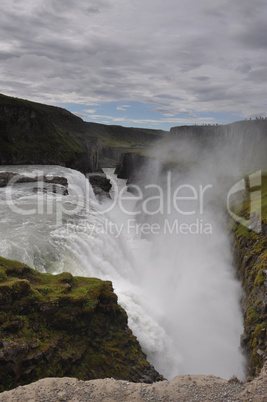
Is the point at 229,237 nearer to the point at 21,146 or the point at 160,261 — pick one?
the point at 160,261

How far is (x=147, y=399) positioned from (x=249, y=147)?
349 feet

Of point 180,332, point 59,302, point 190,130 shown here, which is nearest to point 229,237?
point 180,332

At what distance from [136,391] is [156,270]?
26409 mm

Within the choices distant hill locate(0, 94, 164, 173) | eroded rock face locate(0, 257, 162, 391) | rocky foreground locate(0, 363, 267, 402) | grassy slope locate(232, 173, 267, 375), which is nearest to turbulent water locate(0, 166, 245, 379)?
grassy slope locate(232, 173, 267, 375)

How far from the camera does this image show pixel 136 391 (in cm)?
1089

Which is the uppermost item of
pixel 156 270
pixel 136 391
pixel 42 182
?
pixel 42 182

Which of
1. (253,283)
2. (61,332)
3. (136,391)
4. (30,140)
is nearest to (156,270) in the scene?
(253,283)

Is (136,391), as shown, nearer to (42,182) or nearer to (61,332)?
(61,332)

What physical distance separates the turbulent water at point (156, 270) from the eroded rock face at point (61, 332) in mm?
3323

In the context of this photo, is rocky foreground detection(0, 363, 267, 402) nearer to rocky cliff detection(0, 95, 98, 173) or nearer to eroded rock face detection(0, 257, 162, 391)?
eroded rock face detection(0, 257, 162, 391)

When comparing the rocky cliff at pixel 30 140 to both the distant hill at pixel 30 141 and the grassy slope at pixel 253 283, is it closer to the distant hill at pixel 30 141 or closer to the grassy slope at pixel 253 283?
the distant hill at pixel 30 141

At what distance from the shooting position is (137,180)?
101375 mm

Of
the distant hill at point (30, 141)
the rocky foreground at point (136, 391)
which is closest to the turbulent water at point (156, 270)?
the rocky foreground at point (136, 391)

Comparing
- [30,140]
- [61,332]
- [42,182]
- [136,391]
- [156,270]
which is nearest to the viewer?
[136,391]
